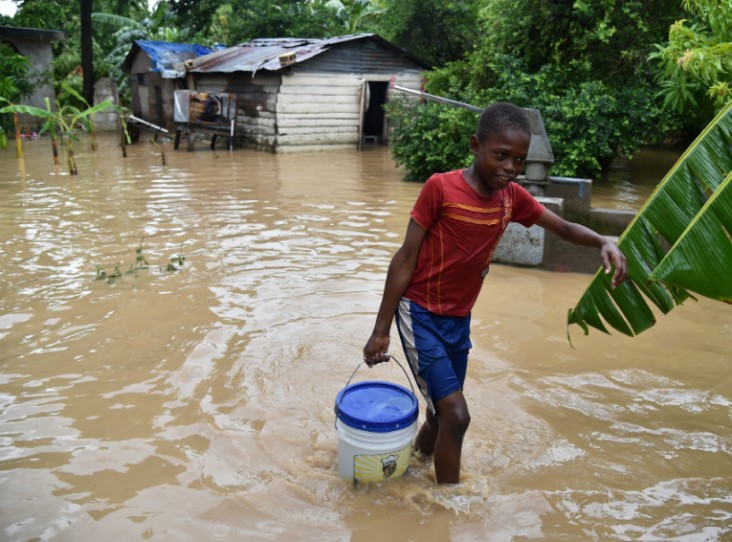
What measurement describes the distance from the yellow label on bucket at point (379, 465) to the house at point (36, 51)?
20.5m

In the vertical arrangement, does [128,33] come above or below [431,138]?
above

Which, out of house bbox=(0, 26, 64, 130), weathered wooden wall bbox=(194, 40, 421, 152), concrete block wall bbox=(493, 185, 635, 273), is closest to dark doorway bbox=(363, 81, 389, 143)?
weathered wooden wall bbox=(194, 40, 421, 152)

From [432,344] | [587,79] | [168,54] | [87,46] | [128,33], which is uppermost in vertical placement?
[128,33]

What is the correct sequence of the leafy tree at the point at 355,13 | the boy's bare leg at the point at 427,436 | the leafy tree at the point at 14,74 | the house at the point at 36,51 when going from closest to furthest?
the boy's bare leg at the point at 427,436 < the leafy tree at the point at 14,74 < the house at the point at 36,51 < the leafy tree at the point at 355,13

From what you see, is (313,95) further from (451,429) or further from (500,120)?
(451,429)

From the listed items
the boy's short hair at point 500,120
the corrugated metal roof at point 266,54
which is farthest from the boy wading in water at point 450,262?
the corrugated metal roof at point 266,54

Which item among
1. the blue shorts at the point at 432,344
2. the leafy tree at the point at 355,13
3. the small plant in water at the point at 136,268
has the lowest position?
the small plant in water at the point at 136,268

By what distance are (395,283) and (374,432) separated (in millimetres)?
654

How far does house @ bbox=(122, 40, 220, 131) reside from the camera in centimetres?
2188

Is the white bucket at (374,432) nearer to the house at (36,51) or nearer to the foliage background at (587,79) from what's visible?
the foliage background at (587,79)

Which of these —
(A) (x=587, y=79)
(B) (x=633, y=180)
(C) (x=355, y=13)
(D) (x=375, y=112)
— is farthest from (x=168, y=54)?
(B) (x=633, y=180)

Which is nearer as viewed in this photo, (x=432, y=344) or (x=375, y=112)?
(x=432, y=344)

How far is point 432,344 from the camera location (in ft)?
9.34

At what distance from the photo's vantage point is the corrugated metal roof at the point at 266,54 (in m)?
17.2
